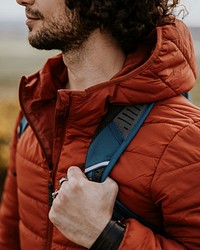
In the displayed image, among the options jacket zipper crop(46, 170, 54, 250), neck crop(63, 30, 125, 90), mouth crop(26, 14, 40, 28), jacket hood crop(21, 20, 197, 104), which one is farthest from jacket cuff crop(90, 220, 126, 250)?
mouth crop(26, 14, 40, 28)

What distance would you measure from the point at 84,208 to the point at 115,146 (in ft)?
0.91

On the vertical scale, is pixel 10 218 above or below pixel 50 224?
below

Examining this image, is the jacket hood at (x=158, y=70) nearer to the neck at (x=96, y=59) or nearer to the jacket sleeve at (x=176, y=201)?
the neck at (x=96, y=59)

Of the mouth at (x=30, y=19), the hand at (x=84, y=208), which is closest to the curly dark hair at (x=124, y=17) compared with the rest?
the mouth at (x=30, y=19)

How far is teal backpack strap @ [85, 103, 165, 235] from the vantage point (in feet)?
7.22

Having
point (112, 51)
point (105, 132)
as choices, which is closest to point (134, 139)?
point (105, 132)

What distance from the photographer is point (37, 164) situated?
2533 millimetres

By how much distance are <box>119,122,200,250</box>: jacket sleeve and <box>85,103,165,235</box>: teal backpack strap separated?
92 millimetres

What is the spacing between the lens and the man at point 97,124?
2.12 m

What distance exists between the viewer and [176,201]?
6.88 feet

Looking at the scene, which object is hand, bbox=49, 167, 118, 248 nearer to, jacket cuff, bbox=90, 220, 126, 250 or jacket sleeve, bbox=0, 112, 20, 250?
jacket cuff, bbox=90, 220, 126, 250

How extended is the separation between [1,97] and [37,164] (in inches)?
144

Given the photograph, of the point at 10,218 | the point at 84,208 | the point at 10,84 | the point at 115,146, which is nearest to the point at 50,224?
the point at 84,208

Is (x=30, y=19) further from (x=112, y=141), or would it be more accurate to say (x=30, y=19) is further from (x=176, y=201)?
(x=176, y=201)
